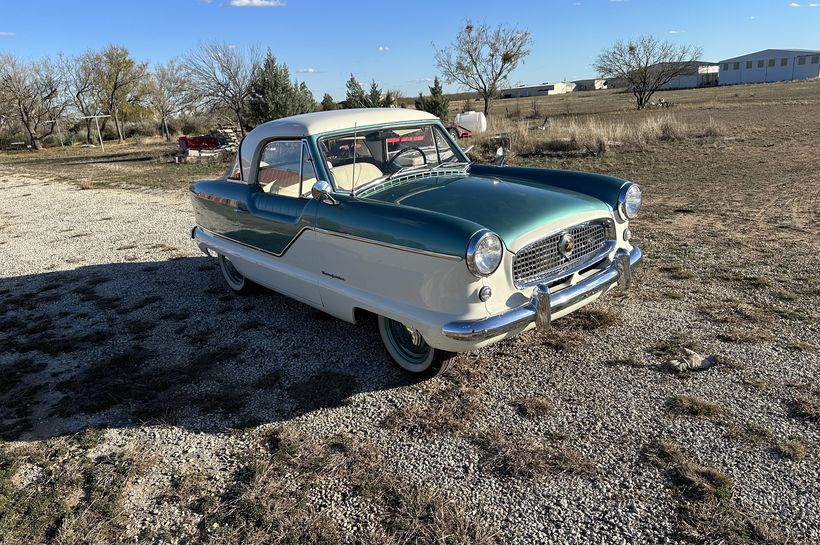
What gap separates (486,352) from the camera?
13.0 feet

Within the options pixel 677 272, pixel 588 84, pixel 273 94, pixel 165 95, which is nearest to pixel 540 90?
pixel 588 84

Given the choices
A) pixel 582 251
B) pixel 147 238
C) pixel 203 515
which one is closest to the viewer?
pixel 203 515

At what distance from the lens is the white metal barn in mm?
67262

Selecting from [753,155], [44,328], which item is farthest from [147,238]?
[753,155]

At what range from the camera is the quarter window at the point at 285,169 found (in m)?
4.24

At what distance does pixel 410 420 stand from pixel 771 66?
84543 millimetres

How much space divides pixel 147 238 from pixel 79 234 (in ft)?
4.95

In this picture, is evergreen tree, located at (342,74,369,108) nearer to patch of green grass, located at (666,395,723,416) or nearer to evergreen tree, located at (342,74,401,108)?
evergreen tree, located at (342,74,401,108)

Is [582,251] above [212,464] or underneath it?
above

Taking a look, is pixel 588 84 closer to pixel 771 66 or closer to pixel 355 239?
pixel 771 66

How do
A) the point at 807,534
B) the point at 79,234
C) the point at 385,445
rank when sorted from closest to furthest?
the point at 807,534, the point at 385,445, the point at 79,234

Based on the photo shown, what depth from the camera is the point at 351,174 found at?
4195 mm

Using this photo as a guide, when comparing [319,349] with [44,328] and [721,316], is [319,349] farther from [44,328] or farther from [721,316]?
[721,316]

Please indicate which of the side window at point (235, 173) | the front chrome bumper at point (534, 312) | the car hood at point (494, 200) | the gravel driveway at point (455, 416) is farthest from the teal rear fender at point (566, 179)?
the side window at point (235, 173)
